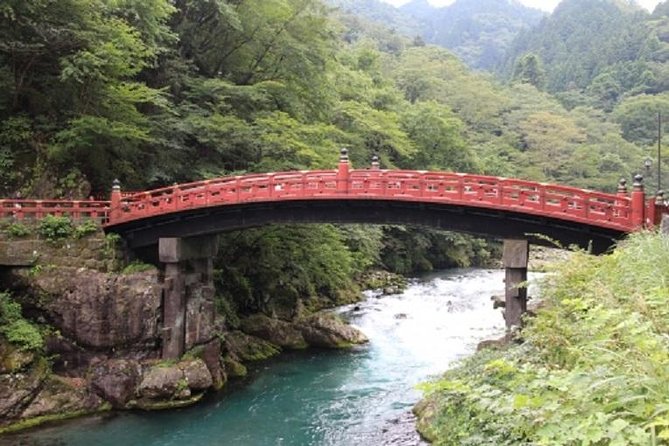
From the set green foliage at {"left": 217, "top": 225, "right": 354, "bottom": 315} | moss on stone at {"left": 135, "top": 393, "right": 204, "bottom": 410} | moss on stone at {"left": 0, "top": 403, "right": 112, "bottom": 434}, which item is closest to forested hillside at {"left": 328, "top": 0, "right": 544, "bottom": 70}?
green foliage at {"left": 217, "top": 225, "right": 354, "bottom": 315}

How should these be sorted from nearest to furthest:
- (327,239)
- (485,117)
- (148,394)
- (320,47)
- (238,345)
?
(148,394) < (238,345) < (327,239) < (320,47) < (485,117)

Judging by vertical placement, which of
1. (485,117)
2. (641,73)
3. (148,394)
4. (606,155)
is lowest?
(148,394)

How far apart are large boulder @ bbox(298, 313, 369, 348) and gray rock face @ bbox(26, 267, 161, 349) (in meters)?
7.58

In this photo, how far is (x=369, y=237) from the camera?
33438mm

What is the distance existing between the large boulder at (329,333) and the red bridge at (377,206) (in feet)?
23.5

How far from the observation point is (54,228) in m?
19.0

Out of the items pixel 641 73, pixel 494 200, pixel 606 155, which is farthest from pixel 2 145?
pixel 641 73

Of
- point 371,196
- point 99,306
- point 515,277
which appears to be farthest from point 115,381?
point 515,277

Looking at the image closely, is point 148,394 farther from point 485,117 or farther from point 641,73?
point 641,73

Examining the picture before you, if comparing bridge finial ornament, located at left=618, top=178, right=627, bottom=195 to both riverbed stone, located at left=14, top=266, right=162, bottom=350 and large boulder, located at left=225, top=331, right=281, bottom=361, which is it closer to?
large boulder, located at left=225, top=331, right=281, bottom=361

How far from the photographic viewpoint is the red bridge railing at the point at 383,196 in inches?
612

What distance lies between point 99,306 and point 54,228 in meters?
2.90

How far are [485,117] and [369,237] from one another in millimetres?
42656

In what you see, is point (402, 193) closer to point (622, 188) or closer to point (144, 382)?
point (622, 188)
